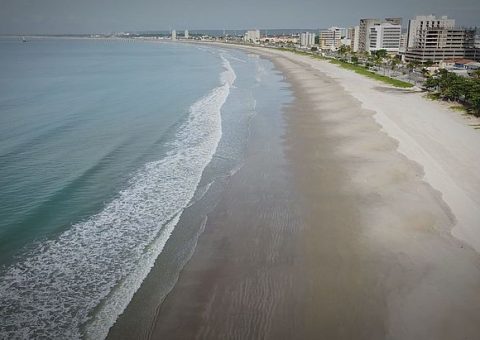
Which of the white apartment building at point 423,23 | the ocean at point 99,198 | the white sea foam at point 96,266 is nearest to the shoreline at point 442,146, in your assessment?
the ocean at point 99,198

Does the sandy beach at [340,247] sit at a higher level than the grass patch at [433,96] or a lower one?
lower

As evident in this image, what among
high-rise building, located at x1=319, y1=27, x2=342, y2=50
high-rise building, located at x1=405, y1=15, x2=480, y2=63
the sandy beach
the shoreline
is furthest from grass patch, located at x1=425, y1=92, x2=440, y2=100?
high-rise building, located at x1=319, y1=27, x2=342, y2=50

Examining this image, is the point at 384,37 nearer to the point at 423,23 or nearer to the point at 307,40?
the point at 423,23

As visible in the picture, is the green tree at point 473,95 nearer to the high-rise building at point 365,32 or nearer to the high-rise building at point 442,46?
the high-rise building at point 442,46

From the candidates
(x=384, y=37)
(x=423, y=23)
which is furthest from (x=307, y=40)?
(x=423, y=23)

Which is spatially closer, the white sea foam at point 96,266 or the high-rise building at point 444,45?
the white sea foam at point 96,266

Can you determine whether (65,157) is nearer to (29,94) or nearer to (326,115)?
(326,115)

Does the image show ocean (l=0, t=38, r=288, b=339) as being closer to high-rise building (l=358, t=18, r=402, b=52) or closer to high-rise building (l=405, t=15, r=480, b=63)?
high-rise building (l=405, t=15, r=480, b=63)
